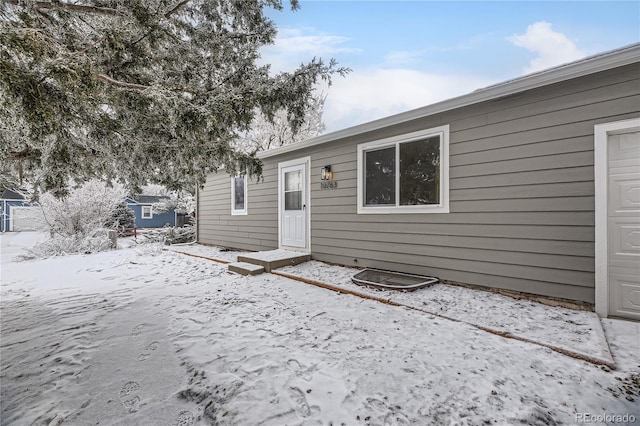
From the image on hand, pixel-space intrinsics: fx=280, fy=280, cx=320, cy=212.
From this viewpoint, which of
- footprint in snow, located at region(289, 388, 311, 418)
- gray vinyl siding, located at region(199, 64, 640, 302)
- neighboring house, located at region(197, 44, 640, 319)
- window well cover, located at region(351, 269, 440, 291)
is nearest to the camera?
footprint in snow, located at region(289, 388, 311, 418)

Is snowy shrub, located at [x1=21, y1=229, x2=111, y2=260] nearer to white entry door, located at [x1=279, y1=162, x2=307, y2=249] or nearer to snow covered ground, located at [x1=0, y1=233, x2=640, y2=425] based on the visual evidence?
snow covered ground, located at [x1=0, y1=233, x2=640, y2=425]

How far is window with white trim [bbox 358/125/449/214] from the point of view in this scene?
4.20 m

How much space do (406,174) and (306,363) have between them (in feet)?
11.2

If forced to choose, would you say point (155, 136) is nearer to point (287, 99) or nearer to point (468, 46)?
point (287, 99)

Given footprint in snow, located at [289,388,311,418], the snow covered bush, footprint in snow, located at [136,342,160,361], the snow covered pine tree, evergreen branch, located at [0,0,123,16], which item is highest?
evergreen branch, located at [0,0,123,16]

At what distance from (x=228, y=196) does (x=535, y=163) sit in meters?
7.48

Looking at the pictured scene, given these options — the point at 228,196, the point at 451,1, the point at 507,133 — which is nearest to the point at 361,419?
the point at 507,133

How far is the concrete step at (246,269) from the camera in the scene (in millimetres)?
5098

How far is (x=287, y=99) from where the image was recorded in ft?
11.0

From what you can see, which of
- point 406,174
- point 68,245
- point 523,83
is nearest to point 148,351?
point 406,174

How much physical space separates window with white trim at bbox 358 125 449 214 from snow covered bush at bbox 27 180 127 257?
25.9 ft

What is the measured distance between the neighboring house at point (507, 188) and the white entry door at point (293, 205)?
350 mm

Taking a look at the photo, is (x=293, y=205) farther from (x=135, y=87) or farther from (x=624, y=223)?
(x=624, y=223)

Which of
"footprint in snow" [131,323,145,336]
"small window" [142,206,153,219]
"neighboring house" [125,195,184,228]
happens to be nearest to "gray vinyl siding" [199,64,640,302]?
"footprint in snow" [131,323,145,336]
